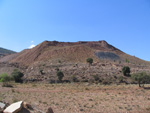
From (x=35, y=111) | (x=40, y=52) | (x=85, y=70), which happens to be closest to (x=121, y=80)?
(x=85, y=70)

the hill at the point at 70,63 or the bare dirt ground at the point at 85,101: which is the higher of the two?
the hill at the point at 70,63

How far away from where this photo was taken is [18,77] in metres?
40.3

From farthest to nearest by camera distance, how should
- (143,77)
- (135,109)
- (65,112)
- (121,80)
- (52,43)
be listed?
(52,43), (121,80), (143,77), (135,109), (65,112)

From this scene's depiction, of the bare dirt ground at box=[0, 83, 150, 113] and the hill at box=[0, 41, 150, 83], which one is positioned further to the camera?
the hill at box=[0, 41, 150, 83]

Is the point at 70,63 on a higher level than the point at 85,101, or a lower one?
higher

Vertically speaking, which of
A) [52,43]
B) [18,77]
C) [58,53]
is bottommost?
[18,77]

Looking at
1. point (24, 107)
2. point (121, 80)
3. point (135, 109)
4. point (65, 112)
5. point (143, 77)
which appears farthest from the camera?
point (121, 80)

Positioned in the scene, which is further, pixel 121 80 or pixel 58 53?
pixel 58 53

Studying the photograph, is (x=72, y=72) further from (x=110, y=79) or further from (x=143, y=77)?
(x=143, y=77)

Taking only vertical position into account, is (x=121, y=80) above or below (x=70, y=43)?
below

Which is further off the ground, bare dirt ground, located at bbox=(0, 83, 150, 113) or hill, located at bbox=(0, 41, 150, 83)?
hill, located at bbox=(0, 41, 150, 83)

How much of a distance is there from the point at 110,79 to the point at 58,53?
46.8 metres

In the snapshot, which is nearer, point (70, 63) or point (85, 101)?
point (85, 101)

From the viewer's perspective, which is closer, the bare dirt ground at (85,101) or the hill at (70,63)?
the bare dirt ground at (85,101)
